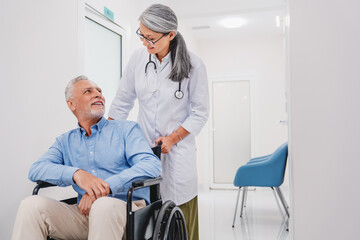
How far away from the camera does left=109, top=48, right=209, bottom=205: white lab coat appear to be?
1.74 meters

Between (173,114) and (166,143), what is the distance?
0.17 metres

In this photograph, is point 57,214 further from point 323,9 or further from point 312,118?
point 323,9

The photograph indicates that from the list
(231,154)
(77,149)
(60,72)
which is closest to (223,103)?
(231,154)

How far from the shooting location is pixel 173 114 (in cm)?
177

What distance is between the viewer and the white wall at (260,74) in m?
5.53

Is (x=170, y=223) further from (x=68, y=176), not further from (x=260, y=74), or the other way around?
(x=260, y=74)

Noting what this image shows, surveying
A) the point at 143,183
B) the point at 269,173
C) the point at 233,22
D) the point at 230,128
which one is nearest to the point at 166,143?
the point at 143,183

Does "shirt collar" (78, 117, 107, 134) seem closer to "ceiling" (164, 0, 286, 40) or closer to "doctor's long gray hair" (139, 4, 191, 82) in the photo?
"doctor's long gray hair" (139, 4, 191, 82)

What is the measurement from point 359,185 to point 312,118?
1.26 feet

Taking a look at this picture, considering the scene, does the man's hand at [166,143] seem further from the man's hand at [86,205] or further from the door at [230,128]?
the door at [230,128]

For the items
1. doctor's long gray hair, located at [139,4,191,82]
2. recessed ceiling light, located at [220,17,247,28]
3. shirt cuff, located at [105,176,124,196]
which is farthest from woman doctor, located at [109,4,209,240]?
recessed ceiling light, located at [220,17,247,28]

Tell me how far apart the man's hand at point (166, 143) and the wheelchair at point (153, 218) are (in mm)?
30

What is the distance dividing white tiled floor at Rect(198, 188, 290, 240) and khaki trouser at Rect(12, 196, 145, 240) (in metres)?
1.78

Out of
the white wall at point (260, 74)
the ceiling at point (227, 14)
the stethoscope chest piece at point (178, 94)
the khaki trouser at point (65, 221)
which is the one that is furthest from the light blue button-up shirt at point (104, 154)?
the white wall at point (260, 74)
